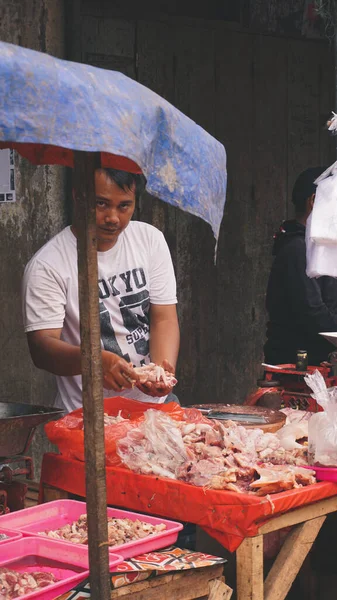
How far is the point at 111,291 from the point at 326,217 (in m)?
1.16

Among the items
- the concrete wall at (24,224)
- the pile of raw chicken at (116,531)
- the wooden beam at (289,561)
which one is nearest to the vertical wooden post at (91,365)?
the pile of raw chicken at (116,531)

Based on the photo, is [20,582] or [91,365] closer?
[91,365]

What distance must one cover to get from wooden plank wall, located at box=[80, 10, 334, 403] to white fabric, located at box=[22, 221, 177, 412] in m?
2.64

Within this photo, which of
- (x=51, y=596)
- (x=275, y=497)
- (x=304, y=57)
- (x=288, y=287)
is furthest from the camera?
(x=304, y=57)

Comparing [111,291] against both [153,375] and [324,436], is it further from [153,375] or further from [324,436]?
[324,436]

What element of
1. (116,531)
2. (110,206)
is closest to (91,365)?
(116,531)

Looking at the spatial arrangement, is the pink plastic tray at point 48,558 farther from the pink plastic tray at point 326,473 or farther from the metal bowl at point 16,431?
the pink plastic tray at point 326,473

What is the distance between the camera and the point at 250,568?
3098 mm

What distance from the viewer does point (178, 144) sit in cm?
253

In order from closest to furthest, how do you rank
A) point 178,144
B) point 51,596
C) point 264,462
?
point 178,144 < point 51,596 < point 264,462

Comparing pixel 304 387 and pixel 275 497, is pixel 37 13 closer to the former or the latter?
pixel 304 387

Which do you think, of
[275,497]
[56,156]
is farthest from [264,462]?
[56,156]

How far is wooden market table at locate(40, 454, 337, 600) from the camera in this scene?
3.11m

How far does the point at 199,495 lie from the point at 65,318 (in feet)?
4.45
